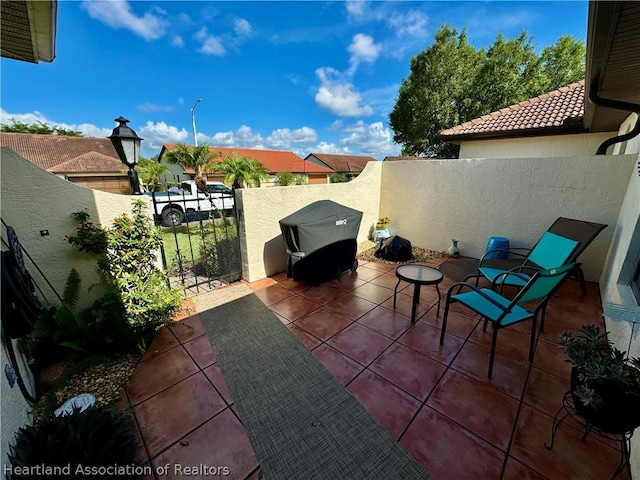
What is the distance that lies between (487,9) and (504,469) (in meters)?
7.36

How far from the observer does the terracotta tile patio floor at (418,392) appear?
1.61 meters

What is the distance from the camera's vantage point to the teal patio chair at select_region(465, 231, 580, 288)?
3.15 m

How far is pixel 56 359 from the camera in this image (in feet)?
8.35

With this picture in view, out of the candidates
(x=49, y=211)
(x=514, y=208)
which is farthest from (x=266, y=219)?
(x=514, y=208)

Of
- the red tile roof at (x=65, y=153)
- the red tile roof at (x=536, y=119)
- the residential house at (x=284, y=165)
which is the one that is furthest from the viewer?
the residential house at (x=284, y=165)

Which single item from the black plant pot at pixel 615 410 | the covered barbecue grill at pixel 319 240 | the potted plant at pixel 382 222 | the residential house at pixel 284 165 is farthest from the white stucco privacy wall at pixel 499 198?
the residential house at pixel 284 165

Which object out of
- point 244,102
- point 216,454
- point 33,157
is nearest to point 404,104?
point 244,102

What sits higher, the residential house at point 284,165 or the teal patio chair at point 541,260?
the residential house at point 284,165

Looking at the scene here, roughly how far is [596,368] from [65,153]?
26068mm

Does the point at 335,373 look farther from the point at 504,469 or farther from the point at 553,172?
the point at 553,172

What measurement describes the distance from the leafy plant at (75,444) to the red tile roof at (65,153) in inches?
686

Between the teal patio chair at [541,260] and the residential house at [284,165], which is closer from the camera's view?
the teal patio chair at [541,260]

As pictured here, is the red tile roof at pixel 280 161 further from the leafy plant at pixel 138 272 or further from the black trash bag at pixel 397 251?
the leafy plant at pixel 138 272

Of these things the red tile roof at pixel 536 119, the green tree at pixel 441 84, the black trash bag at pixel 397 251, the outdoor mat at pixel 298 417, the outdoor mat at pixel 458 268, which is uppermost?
the green tree at pixel 441 84
